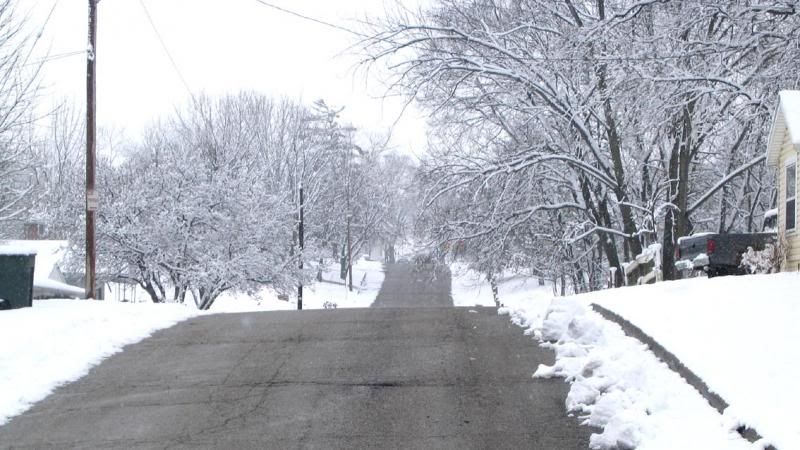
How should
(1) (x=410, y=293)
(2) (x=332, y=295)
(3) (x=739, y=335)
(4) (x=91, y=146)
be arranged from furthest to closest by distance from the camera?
(1) (x=410, y=293), (2) (x=332, y=295), (4) (x=91, y=146), (3) (x=739, y=335)

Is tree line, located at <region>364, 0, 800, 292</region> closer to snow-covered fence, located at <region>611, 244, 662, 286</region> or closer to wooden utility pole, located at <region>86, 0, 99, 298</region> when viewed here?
snow-covered fence, located at <region>611, 244, 662, 286</region>

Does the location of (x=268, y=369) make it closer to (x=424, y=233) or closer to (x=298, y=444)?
(x=298, y=444)

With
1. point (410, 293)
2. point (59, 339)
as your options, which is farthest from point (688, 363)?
point (410, 293)

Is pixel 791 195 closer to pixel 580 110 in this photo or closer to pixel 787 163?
Answer: pixel 787 163

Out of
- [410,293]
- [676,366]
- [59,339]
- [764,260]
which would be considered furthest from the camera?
[410,293]

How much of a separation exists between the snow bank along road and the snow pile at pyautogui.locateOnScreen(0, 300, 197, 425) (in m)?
0.24

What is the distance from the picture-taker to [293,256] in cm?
3625

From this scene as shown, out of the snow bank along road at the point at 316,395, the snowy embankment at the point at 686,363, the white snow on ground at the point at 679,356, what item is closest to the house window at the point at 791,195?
the white snow on ground at the point at 679,356

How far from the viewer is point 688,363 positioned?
7.30 m

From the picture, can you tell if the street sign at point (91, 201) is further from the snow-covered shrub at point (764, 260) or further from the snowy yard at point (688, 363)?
the snow-covered shrub at point (764, 260)

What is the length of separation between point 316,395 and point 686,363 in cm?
340

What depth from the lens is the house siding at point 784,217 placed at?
616 inches

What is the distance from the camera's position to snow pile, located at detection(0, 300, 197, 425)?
30.1ft

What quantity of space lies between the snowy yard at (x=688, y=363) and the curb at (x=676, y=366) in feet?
0.15
